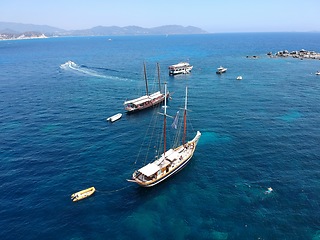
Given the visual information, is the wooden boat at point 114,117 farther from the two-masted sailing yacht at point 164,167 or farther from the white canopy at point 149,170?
the white canopy at point 149,170

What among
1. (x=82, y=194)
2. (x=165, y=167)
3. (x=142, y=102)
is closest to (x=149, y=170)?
(x=165, y=167)

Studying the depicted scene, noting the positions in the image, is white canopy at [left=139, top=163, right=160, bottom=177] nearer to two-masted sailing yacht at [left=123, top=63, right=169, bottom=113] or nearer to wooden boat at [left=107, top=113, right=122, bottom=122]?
wooden boat at [left=107, top=113, right=122, bottom=122]

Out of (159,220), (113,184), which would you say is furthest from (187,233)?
(113,184)

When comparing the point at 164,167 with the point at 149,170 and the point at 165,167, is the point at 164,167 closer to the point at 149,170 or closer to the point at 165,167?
the point at 165,167

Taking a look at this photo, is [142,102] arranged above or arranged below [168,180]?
above

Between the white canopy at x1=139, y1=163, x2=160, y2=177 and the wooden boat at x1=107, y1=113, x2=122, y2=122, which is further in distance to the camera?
the wooden boat at x1=107, y1=113, x2=122, y2=122

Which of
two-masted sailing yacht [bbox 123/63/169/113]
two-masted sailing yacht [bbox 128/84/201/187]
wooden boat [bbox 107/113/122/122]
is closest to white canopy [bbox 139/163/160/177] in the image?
two-masted sailing yacht [bbox 128/84/201/187]

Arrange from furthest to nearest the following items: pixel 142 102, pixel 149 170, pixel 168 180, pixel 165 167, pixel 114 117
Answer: pixel 142 102 < pixel 114 117 < pixel 168 180 < pixel 165 167 < pixel 149 170

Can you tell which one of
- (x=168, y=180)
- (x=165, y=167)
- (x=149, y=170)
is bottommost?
(x=168, y=180)
